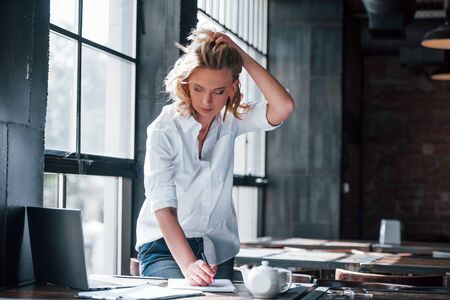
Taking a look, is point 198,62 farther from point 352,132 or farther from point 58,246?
point 352,132

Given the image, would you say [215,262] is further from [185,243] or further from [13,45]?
[13,45]

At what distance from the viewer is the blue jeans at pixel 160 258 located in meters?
2.69

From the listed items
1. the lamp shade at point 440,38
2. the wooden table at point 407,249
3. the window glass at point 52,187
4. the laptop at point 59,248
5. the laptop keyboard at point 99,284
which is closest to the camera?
the laptop at point 59,248

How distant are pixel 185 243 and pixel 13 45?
0.76 metres

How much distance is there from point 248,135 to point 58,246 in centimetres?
545

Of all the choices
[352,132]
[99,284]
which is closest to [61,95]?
[99,284]

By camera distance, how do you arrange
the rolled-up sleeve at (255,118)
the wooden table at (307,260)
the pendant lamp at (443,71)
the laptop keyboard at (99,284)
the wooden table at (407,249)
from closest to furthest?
the laptop keyboard at (99,284) < the rolled-up sleeve at (255,118) < the wooden table at (307,260) < the wooden table at (407,249) < the pendant lamp at (443,71)

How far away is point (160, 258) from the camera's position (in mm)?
2709

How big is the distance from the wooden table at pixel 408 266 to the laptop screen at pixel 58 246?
2254 mm

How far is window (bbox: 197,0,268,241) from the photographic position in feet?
23.4

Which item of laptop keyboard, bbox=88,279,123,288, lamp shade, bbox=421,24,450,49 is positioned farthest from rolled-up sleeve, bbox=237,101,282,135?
lamp shade, bbox=421,24,450,49

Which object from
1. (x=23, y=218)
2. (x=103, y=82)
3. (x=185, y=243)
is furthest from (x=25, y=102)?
(x=103, y=82)

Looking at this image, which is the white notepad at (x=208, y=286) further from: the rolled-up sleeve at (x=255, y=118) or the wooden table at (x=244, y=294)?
the rolled-up sleeve at (x=255, y=118)

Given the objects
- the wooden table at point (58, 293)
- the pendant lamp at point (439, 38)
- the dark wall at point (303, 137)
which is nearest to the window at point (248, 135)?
the dark wall at point (303, 137)
